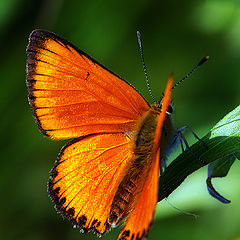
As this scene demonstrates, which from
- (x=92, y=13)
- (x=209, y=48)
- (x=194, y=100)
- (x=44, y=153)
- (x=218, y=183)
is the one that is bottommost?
(x=218, y=183)

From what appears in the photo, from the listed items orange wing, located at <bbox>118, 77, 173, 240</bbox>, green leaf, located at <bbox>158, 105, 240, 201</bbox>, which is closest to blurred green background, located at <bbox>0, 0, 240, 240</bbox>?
green leaf, located at <bbox>158, 105, 240, 201</bbox>

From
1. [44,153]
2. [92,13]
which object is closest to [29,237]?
[44,153]

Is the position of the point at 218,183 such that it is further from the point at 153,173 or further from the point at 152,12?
the point at 152,12

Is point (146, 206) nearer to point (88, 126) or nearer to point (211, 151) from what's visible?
point (211, 151)

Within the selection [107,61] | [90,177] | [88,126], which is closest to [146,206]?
[90,177]

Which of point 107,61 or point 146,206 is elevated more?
point 107,61

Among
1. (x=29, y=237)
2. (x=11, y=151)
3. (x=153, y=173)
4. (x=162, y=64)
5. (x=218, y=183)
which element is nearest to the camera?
(x=153, y=173)
